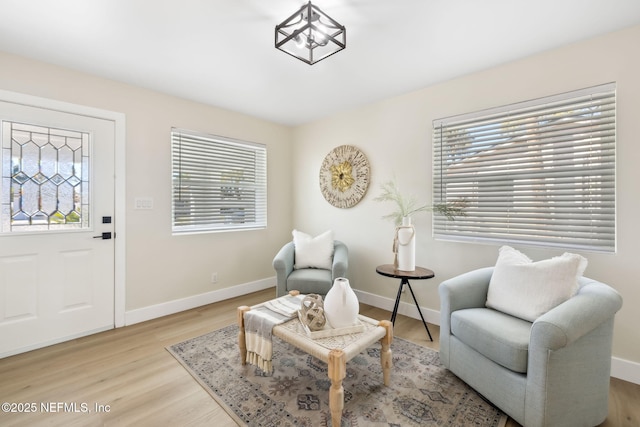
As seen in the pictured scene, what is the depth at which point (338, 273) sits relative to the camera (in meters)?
2.97

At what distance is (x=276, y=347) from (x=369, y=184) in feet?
6.68

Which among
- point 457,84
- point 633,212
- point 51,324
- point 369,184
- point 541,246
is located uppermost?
point 457,84

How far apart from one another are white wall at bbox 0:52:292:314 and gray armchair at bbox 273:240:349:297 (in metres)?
0.92

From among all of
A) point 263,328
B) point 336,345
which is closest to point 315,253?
point 263,328

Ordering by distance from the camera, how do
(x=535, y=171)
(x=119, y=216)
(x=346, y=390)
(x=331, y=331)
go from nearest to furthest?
(x=331, y=331), (x=346, y=390), (x=535, y=171), (x=119, y=216)

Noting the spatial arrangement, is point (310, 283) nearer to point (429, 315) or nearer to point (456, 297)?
point (429, 315)

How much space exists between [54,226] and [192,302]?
4.95 feet

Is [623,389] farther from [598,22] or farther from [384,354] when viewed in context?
[598,22]

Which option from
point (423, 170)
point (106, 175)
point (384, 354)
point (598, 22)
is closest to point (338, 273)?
point (384, 354)

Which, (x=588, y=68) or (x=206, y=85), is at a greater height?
(x=206, y=85)

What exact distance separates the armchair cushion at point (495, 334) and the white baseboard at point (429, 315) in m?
0.94

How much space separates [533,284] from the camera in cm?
181

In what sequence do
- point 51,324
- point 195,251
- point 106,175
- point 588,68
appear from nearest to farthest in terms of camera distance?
point 588,68
point 51,324
point 106,175
point 195,251

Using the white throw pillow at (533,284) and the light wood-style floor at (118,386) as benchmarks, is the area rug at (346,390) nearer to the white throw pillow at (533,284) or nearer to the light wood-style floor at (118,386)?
the light wood-style floor at (118,386)
